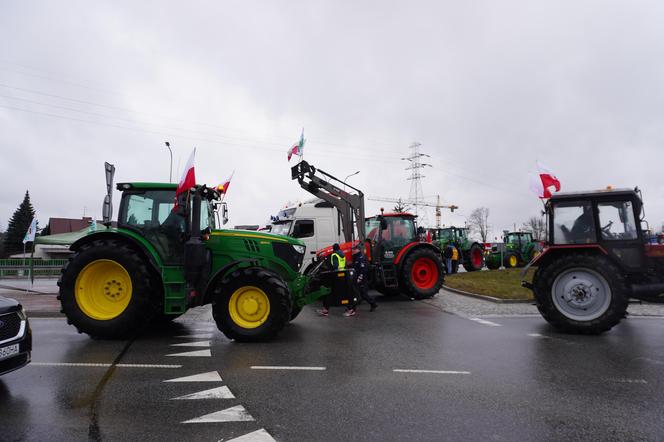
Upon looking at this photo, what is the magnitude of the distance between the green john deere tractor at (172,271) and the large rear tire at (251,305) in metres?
0.02

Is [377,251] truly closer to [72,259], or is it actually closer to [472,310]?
[472,310]

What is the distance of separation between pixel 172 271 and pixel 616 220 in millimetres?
7832

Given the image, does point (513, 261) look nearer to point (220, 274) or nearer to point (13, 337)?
point (220, 274)

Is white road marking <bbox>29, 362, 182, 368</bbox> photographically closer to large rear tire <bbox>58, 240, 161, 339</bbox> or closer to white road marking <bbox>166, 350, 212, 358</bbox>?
white road marking <bbox>166, 350, 212, 358</bbox>

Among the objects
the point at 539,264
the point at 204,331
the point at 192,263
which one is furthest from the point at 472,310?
the point at 192,263

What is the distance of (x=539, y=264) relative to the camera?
26.2ft

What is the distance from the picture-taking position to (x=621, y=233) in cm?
758

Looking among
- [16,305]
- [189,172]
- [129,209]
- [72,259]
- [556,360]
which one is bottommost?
[556,360]

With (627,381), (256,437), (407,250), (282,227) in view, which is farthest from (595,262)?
(282,227)

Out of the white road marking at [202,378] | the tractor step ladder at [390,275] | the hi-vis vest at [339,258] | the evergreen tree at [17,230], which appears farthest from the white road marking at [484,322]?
the evergreen tree at [17,230]

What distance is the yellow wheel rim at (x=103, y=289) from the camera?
22.6 feet

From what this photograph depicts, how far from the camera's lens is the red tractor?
12250mm

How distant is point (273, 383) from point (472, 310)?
697 cm

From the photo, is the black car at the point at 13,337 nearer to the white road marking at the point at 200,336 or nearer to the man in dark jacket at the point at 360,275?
the white road marking at the point at 200,336
